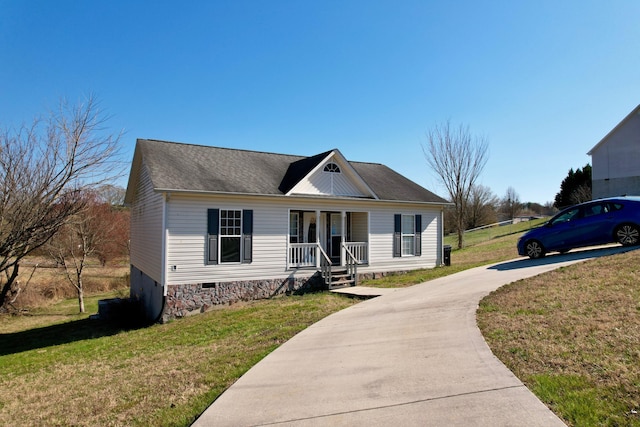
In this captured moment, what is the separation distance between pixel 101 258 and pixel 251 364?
91.7 ft

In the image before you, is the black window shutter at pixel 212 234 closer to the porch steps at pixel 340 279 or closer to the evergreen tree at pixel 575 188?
the porch steps at pixel 340 279

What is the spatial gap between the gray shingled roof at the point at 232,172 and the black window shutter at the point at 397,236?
0.84 meters

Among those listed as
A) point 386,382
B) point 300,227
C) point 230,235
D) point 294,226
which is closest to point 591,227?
point 300,227

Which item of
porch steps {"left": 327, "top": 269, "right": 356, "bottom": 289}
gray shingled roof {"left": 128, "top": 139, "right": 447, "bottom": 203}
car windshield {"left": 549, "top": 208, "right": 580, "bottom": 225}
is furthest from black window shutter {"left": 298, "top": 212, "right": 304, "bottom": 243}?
car windshield {"left": 549, "top": 208, "right": 580, "bottom": 225}

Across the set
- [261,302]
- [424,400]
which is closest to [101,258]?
[261,302]

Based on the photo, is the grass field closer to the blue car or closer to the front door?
the blue car

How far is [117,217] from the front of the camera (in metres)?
30.8

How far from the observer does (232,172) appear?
48.5 feet

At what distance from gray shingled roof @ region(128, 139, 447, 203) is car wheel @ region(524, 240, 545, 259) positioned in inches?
174

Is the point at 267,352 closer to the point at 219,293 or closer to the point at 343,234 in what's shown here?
the point at 219,293

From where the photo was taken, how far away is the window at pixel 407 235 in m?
16.8

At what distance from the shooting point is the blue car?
12625mm

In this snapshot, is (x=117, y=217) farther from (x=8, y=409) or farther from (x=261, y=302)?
(x=8, y=409)

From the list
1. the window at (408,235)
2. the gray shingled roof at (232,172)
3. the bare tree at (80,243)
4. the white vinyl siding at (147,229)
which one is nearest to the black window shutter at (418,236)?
the window at (408,235)
